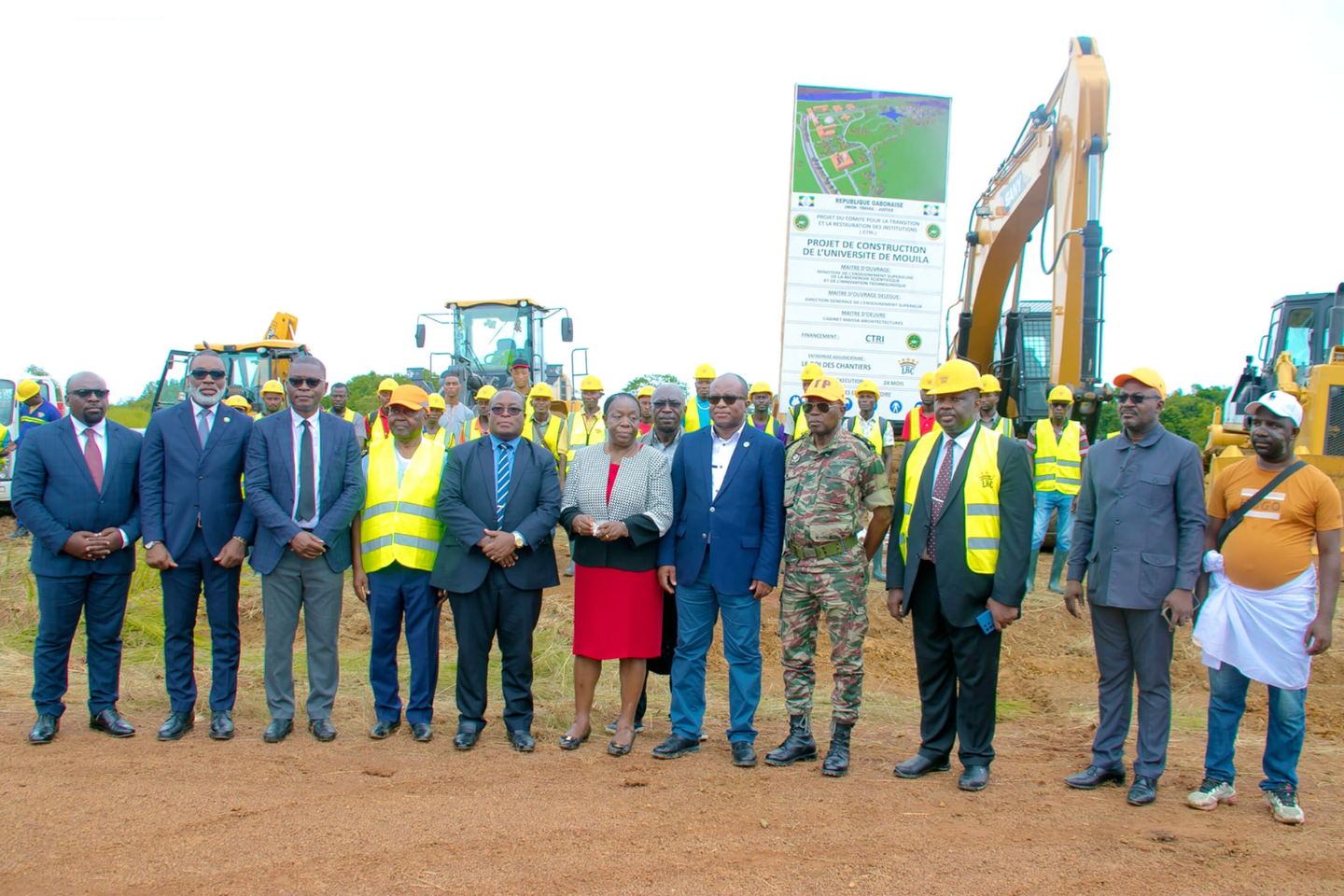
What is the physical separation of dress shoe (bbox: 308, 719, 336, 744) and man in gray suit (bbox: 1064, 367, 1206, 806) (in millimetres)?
4033

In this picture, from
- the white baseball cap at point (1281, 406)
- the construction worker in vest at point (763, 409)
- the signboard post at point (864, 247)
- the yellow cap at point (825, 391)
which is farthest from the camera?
the signboard post at point (864, 247)

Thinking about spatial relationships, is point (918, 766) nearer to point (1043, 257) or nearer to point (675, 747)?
point (675, 747)

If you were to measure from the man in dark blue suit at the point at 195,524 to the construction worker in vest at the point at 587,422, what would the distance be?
5.19 metres

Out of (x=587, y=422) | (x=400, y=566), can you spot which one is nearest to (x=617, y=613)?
(x=400, y=566)

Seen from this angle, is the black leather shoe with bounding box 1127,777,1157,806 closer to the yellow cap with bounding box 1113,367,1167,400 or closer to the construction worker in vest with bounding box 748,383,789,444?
the yellow cap with bounding box 1113,367,1167,400

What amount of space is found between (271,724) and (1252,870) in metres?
4.95

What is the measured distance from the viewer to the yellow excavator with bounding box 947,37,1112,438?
377 inches

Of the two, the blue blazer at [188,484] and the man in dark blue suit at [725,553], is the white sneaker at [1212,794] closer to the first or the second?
the man in dark blue suit at [725,553]

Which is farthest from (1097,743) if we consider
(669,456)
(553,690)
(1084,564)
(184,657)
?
(184,657)

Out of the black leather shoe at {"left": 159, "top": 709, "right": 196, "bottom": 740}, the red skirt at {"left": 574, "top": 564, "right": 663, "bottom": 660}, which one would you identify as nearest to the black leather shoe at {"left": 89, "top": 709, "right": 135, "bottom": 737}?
the black leather shoe at {"left": 159, "top": 709, "right": 196, "bottom": 740}

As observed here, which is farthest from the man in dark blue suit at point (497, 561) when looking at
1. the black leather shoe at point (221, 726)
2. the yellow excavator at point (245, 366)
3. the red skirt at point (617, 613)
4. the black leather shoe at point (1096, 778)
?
the yellow excavator at point (245, 366)

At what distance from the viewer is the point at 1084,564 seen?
16.1 feet

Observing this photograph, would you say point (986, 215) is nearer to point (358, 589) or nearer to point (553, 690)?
point (553, 690)

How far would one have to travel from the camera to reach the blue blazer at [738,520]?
511 centimetres
